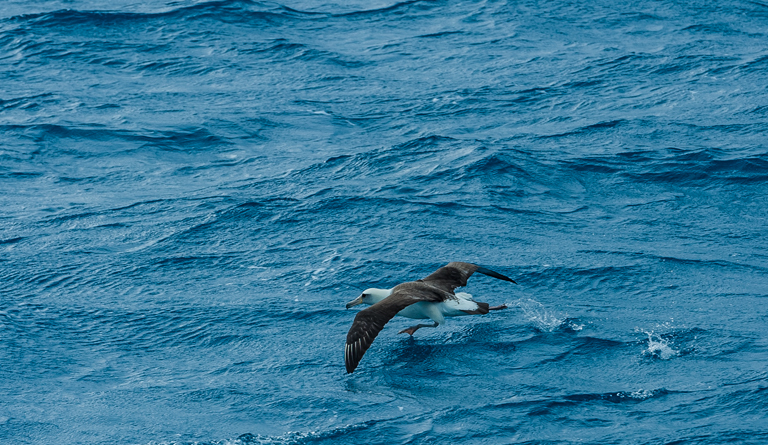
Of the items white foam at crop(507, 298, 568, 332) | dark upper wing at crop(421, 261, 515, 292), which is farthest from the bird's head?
white foam at crop(507, 298, 568, 332)

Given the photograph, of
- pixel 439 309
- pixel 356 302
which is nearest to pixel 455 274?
pixel 439 309

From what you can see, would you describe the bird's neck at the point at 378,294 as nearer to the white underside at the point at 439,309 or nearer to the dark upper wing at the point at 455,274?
the white underside at the point at 439,309

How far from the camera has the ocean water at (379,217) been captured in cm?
1059

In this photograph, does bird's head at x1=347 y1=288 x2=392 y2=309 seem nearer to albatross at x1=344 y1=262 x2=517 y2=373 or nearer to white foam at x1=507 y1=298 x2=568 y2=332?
albatross at x1=344 y1=262 x2=517 y2=373

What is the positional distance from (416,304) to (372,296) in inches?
21.3

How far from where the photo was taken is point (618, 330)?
11781 millimetres

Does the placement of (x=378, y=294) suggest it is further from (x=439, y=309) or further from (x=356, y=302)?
(x=439, y=309)

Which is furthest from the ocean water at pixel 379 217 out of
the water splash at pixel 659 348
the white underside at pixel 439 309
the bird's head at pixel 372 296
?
the bird's head at pixel 372 296

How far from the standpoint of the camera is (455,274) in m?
12.6

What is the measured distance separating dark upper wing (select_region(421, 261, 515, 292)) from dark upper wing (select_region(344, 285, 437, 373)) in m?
0.61

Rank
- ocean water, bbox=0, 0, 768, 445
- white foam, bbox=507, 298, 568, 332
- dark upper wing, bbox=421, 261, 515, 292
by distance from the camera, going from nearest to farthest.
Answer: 1. ocean water, bbox=0, 0, 768, 445
2. white foam, bbox=507, 298, 568, 332
3. dark upper wing, bbox=421, 261, 515, 292

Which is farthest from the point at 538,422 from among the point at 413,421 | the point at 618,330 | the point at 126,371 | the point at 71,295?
the point at 71,295

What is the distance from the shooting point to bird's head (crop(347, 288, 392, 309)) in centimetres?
1212

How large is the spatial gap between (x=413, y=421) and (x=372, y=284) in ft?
11.6
